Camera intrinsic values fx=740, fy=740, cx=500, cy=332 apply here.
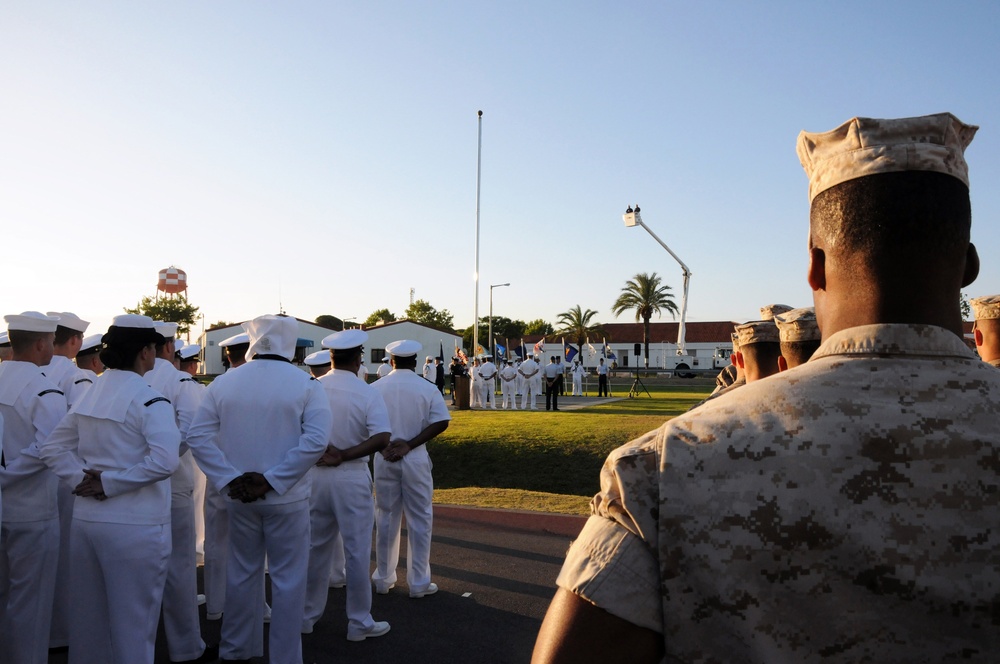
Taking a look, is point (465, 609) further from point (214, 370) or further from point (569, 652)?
point (214, 370)

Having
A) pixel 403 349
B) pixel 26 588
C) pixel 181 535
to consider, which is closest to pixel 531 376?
pixel 403 349

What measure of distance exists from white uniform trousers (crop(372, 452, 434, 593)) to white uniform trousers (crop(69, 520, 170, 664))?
2.82 metres

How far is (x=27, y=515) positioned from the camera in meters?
5.12

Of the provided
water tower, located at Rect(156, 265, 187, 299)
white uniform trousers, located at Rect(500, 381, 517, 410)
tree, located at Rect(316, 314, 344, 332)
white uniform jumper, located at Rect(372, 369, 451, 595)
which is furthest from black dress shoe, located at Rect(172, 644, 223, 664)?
water tower, located at Rect(156, 265, 187, 299)

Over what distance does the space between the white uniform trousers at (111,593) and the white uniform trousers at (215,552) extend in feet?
6.97

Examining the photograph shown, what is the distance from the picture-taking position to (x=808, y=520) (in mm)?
1264

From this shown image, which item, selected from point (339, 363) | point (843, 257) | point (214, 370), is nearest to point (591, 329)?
point (214, 370)

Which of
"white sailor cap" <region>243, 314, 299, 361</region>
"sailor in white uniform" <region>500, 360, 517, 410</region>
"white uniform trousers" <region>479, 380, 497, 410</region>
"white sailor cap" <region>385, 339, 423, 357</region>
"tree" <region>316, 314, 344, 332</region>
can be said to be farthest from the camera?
"tree" <region>316, 314, 344, 332</region>

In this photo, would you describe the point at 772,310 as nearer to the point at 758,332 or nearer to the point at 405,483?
the point at 758,332

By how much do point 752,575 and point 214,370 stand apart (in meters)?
70.1

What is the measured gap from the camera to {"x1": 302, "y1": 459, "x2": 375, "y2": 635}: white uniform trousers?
19.9ft

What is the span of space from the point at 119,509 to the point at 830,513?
170 inches

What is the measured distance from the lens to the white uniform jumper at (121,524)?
172 inches

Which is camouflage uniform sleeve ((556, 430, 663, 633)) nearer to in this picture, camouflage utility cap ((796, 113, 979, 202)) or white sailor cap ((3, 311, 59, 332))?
camouflage utility cap ((796, 113, 979, 202))
